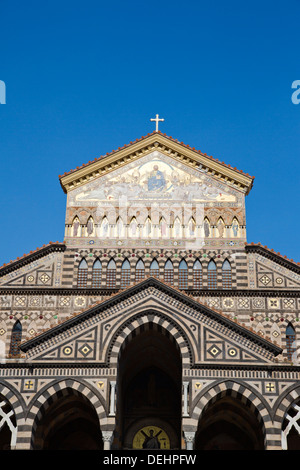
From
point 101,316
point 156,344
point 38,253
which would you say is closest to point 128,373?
point 156,344

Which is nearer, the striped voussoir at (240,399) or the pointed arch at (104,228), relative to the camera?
the striped voussoir at (240,399)

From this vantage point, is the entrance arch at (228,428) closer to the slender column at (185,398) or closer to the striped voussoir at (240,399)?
the striped voussoir at (240,399)

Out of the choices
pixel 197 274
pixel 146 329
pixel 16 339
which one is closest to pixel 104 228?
pixel 197 274

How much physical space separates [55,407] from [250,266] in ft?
38.4

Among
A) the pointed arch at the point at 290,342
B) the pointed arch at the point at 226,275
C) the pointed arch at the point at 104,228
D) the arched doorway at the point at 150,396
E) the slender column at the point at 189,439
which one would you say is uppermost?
the pointed arch at the point at 104,228

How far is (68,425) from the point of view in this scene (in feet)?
106

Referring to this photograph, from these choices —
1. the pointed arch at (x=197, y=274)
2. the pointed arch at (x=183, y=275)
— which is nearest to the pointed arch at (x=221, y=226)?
the pointed arch at (x=197, y=274)

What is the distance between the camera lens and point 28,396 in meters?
28.2

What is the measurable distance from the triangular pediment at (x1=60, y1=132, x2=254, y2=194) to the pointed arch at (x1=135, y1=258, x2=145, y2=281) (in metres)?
5.19

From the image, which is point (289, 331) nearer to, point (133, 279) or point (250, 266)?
point (250, 266)

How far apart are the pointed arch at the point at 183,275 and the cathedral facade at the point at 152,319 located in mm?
54

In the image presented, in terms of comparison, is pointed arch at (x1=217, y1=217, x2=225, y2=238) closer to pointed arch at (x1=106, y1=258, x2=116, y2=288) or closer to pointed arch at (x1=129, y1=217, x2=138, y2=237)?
pointed arch at (x1=129, y1=217, x2=138, y2=237)

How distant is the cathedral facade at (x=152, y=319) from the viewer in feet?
92.8

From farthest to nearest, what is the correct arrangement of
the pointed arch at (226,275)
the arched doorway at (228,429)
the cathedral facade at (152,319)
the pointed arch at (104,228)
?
the pointed arch at (104,228)
the pointed arch at (226,275)
the arched doorway at (228,429)
the cathedral facade at (152,319)
